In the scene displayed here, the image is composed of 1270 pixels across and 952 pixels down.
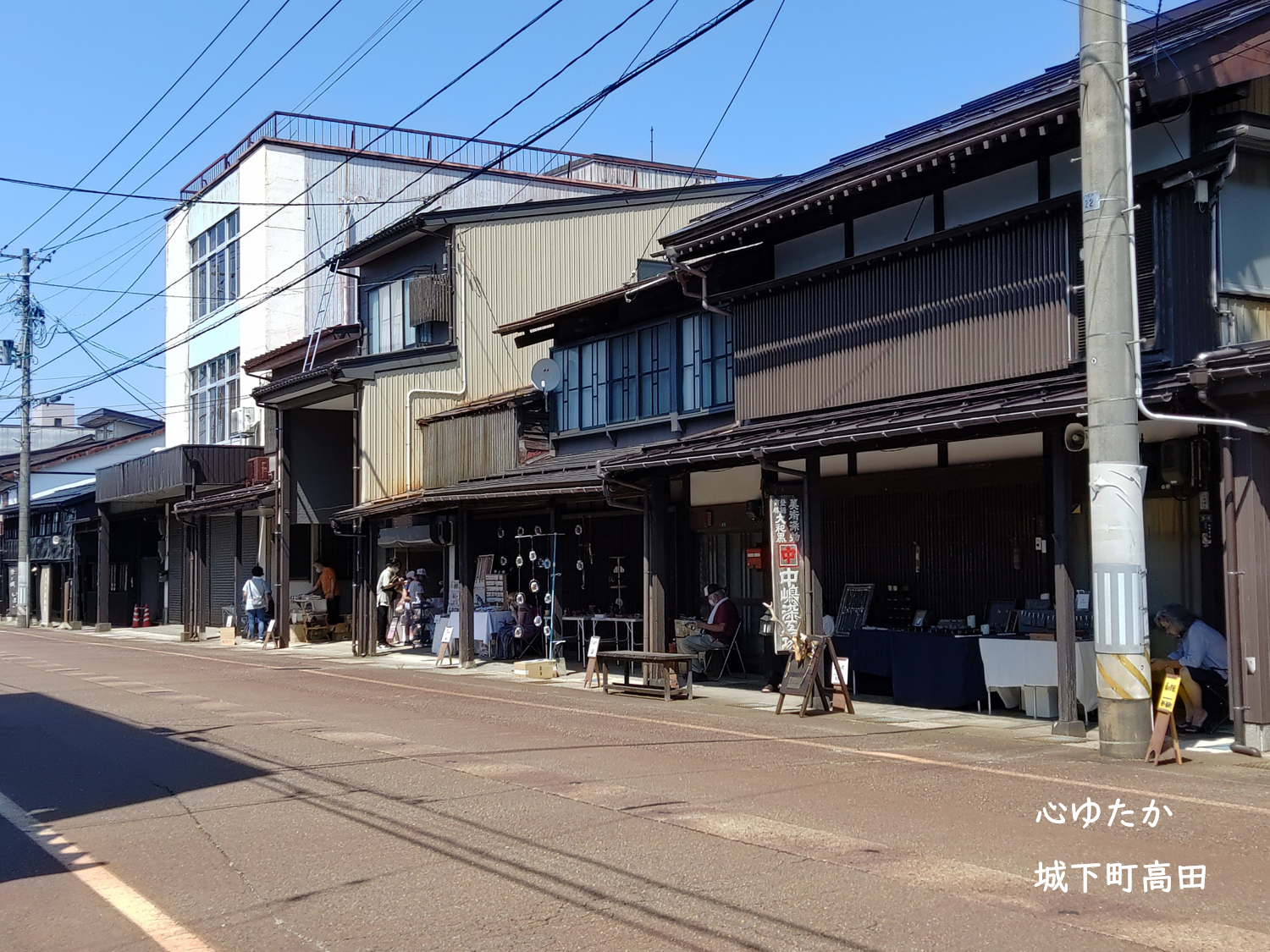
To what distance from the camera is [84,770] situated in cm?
1125

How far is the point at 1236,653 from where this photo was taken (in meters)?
11.2

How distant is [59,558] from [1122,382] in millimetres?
44508

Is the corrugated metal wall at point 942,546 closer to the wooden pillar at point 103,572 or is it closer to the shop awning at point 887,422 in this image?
the shop awning at point 887,422

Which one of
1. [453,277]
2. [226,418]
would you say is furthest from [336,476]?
[226,418]

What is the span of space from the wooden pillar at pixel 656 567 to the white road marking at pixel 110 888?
10378 millimetres

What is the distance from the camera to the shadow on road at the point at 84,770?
29.3 feet

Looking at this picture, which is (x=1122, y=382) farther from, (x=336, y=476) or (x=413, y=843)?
(x=336, y=476)

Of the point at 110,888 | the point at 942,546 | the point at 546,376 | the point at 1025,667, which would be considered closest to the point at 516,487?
the point at 546,376

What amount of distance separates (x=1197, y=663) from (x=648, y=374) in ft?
38.7

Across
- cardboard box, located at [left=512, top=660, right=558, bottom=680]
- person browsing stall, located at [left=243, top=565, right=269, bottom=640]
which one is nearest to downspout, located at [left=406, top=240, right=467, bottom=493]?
person browsing stall, located at [left=243, top=565, right=269, bottom=640]

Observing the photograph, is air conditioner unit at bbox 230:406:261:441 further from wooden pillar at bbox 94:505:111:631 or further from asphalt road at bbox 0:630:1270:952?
asphalt road at bbox 0:630:1270:952

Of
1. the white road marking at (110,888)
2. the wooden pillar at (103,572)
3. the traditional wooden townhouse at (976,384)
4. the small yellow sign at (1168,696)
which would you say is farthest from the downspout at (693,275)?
the wooden pillar at (103,572)

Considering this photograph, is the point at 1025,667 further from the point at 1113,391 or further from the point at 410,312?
the point at 410,312

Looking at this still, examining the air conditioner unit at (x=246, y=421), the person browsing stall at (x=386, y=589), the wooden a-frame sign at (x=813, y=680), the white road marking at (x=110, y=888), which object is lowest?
the white road marking at (x=110, y=888)
